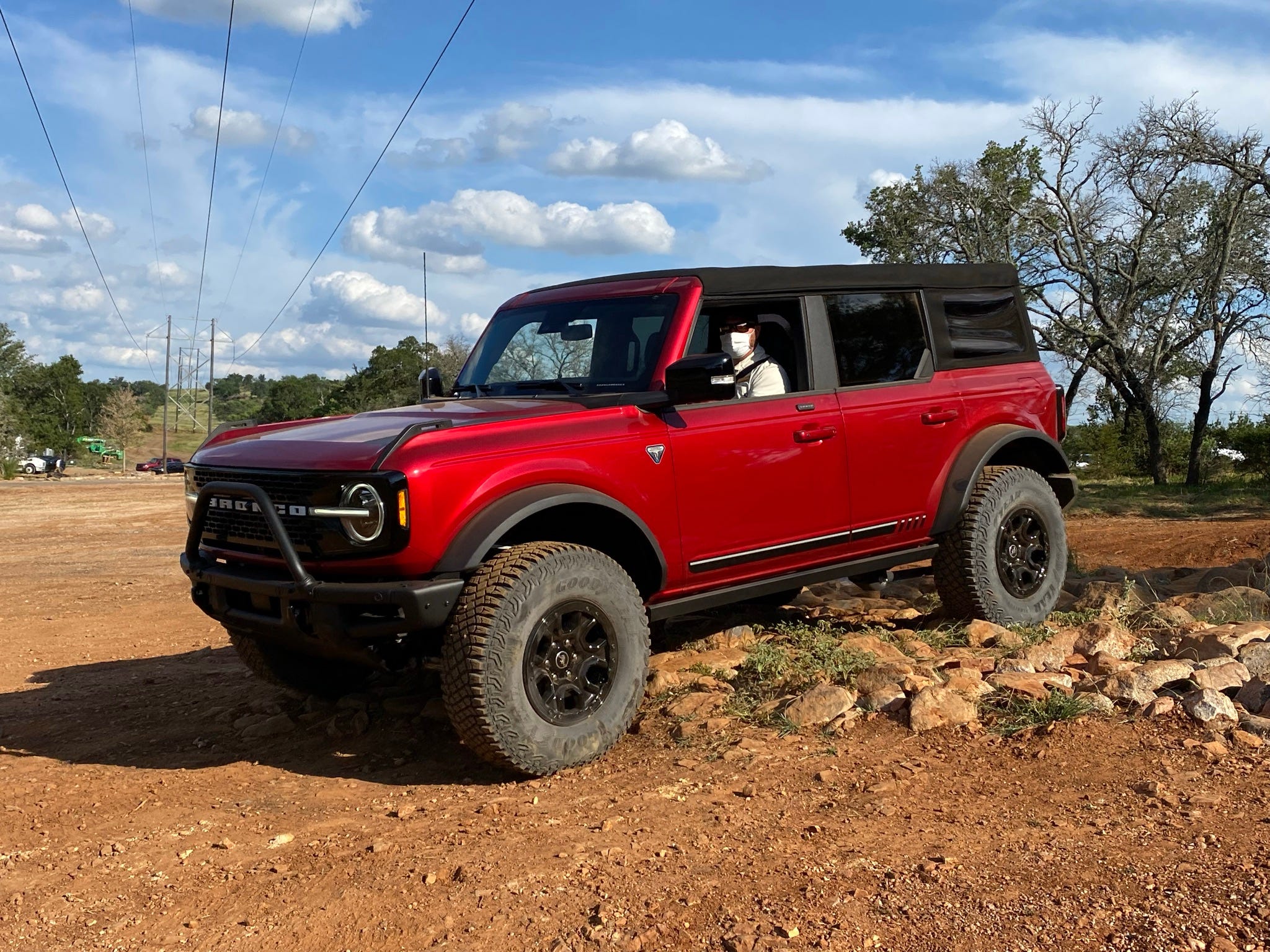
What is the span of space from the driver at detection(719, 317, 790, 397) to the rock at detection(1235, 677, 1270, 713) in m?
2.36

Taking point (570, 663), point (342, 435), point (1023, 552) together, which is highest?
point (342, 435)

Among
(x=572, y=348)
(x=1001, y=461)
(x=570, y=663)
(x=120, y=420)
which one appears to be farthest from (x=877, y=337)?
(x=120, y=420)

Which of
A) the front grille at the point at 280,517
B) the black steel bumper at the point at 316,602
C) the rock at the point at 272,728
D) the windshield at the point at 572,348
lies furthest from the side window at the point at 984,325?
the rock at the point at 272,728

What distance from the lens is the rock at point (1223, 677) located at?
16.1ft

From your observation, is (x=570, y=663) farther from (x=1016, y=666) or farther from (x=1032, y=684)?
(x=1016, y=666)

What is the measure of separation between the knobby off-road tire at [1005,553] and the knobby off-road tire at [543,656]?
2.18 meters

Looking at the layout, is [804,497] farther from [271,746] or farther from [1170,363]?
[1170,363]

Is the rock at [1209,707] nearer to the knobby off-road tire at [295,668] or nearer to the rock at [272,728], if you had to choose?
the knobby off-road tire at [295,668]

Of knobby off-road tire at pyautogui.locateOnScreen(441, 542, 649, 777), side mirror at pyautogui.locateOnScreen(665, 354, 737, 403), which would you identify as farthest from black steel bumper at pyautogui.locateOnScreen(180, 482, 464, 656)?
side mirror at pyautogui.locateOnScreen(665, 354, 737, 403)

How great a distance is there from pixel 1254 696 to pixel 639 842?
2755mm

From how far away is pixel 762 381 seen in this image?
5543 millimetres

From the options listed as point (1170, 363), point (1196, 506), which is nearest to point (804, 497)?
point (1196, 506)

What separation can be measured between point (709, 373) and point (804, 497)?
3.46ft

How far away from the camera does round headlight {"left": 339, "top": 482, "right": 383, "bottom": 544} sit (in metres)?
4.20
